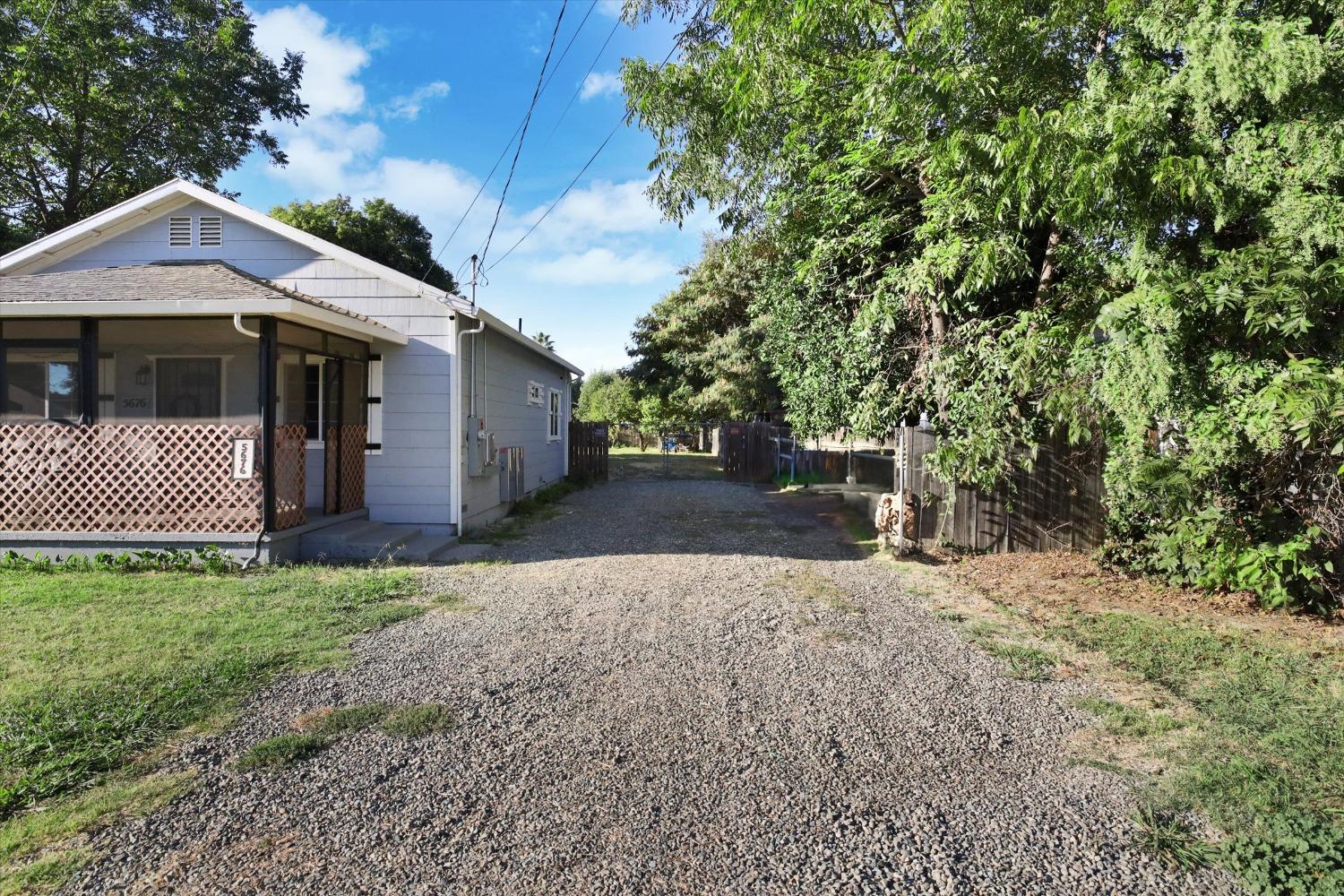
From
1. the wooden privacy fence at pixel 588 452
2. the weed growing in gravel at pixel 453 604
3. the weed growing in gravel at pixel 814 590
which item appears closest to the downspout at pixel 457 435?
the weed growing in gravel at pixel 453 604

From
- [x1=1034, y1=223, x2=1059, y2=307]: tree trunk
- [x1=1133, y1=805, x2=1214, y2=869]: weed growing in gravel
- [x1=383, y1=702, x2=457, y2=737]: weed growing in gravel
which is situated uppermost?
[x1=1034, y1=223, x2=1059, y2=307]: tree trunk

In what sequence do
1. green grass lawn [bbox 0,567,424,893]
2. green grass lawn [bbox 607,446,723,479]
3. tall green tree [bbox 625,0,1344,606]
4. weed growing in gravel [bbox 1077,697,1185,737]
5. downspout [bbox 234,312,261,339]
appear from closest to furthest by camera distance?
1. green grass lawn [bbox 0,567,424,893]
2. weed growing in gravel [bbox 1077,697,1185,737]
3. tall green tree [bbox 625,0,1344,606]
4. downspout [bbox 234,312,261,339]
5. green grass lawn [bbox 607,446,723,479]

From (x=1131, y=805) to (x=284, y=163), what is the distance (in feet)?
86.0

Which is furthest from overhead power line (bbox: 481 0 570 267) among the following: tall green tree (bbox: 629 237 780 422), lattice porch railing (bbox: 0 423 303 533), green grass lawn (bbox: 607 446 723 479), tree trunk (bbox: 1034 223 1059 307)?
tall green tree (bbox: 629 237 780 422)

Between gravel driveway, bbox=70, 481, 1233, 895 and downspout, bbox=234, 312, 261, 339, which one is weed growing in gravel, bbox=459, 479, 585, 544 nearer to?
downspout, bbox=234, 312, 261, 339

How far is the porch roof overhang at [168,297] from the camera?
679cm

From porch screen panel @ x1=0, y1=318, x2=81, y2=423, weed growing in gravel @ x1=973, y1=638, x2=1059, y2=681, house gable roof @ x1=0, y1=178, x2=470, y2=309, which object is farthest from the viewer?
house gable roof @ x1=0, y1=178, x2=470, y2=309

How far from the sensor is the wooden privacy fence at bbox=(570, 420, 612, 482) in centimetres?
1752

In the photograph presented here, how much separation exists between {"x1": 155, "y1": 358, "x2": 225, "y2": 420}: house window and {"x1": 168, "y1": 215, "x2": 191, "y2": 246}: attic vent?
1.56 meters

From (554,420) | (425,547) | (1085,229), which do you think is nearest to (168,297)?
(425,547)

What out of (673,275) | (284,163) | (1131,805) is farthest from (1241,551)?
(284,163)

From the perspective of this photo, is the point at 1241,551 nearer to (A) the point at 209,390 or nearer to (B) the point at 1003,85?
(B) the point at 1003,85

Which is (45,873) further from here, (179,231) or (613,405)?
(613,405)

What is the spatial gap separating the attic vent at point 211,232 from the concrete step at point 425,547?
4713 millimetres
